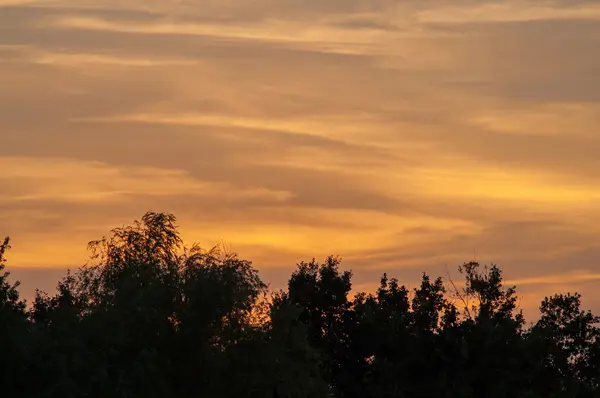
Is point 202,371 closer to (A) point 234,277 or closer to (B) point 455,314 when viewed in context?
(A) point 234,277

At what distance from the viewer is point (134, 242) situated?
78375 mm

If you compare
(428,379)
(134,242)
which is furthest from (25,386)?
(428,379)

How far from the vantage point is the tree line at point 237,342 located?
6638 centimetres

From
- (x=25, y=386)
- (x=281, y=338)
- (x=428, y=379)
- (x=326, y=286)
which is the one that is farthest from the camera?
(x=326, y=286)

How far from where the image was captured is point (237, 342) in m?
70.8

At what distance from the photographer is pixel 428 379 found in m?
97.2

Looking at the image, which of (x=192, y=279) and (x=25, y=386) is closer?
(x=25, y=386)

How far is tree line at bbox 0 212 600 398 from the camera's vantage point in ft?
218

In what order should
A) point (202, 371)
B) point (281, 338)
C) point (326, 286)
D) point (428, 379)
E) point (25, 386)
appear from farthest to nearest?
point (326, 286) → point (428, 379) → point (281, 338) → point (202, 371) → point (25, 386)

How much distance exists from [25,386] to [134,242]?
15400mm

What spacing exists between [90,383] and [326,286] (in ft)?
138

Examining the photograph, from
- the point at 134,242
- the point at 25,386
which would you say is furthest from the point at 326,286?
the point at 25,386

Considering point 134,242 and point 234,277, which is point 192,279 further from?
point 134,242

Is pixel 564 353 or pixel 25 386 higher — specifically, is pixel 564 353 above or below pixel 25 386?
above
